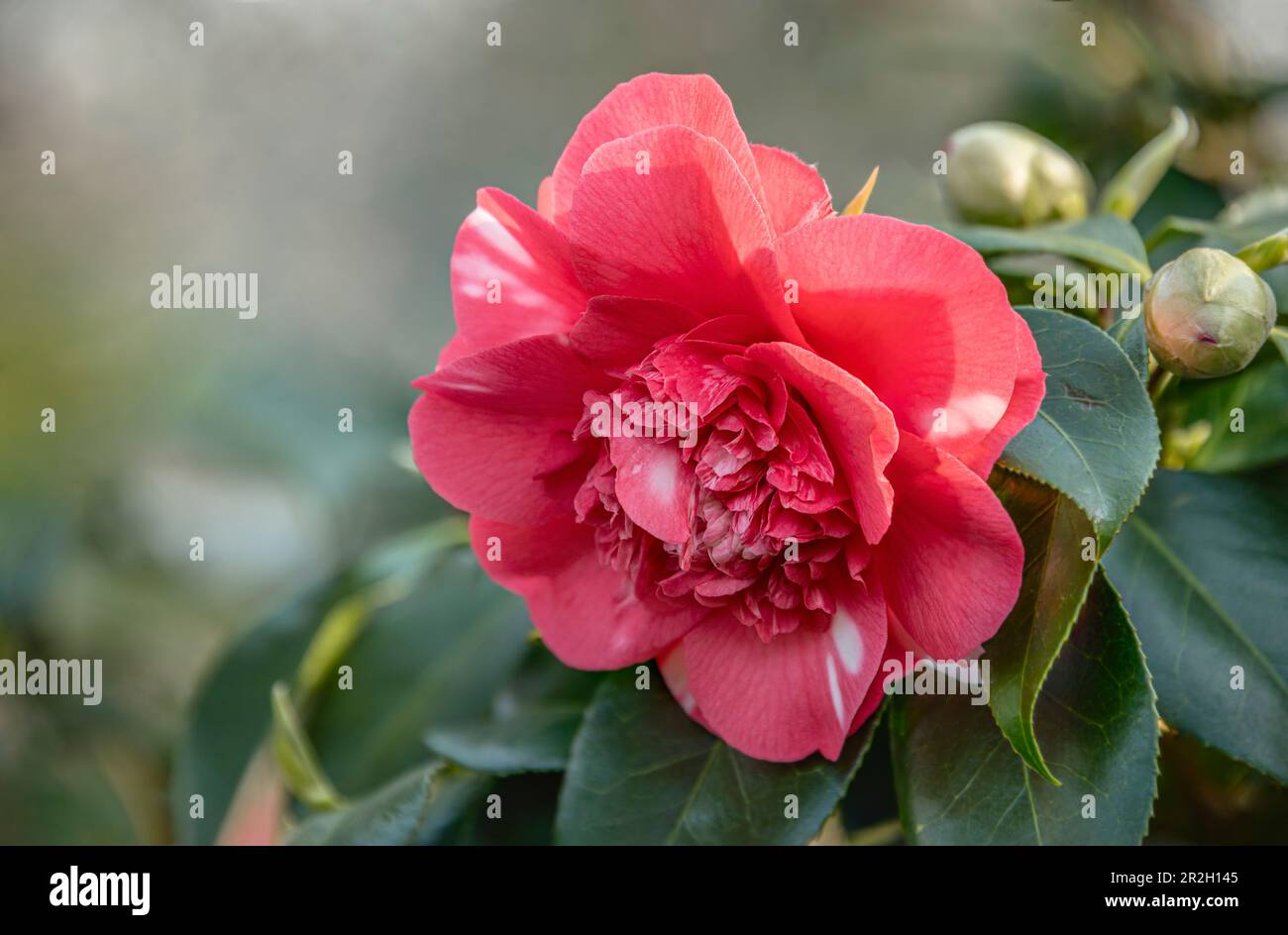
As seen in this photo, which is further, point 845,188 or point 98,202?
point 98,202

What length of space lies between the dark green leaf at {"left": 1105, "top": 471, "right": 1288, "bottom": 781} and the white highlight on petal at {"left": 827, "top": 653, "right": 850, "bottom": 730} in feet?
0.48

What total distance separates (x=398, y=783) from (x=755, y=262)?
0.36m

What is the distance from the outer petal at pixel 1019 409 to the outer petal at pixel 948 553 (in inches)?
0.6

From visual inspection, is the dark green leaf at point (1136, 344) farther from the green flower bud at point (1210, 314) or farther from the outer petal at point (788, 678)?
the outer petal at point (788, 678)

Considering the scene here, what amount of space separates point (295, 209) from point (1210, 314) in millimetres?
1282

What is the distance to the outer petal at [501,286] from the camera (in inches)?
17.0

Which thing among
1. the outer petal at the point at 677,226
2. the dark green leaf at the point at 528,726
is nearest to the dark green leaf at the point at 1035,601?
the outer petal at the point at 677,226

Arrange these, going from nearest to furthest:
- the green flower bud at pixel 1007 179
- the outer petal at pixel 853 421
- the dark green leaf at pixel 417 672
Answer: the outer petal at pixel 853 421
the green flower bud at pixel 1007 179
the dark green leaf at pixel 417 672

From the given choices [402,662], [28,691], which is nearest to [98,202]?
[28,691]

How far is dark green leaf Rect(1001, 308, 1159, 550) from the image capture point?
0.38 m

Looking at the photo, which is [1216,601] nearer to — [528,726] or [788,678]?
[788,678]

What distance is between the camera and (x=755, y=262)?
0.37 metres

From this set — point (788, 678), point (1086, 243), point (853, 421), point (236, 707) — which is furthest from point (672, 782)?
point (236, 707)
